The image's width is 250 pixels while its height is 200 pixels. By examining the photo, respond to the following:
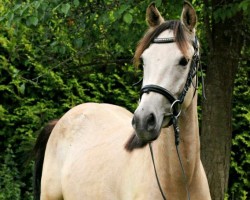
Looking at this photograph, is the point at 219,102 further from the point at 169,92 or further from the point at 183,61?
the point at 169,92

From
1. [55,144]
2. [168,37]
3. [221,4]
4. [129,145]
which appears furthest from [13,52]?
[168,37]

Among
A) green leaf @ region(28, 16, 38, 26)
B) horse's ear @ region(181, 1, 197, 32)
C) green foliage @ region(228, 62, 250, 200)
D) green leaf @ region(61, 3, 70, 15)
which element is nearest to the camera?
horse's ear @ region(181, 1, 197, 32)

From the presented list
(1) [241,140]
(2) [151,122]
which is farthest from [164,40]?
(1) [241,140]

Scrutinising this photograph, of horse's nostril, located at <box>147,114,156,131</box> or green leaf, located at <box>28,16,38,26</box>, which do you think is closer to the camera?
horse's nostril, located at <box>147,114,156,131</box>

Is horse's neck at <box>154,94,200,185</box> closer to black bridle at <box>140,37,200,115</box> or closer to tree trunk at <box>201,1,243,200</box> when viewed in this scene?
black bridle at <box>140,37,200,115</box>

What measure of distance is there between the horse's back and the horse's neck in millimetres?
465

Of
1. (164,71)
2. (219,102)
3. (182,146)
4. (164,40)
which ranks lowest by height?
(219,102)

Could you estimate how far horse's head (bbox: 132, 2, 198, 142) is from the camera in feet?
11.1

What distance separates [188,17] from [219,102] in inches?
106

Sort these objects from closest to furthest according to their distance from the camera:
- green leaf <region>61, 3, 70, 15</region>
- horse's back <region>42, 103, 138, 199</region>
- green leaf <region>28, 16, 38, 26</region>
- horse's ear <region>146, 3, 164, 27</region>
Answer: horse's ear <region>146, 3, 164, 27</region> → horse's back <region>42, 103, 138, 199</region> → green leaf <region>61, 3, 70, 15</region> → green leaf <region>28, 16, 38, 26</region>

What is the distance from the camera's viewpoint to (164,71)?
354 centimetres

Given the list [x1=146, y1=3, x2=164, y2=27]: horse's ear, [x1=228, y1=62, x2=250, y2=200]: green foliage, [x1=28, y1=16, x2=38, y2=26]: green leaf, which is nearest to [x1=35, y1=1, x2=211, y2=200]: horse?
[x1=146, y1=3, x2=164, y2=27]: horse's ear

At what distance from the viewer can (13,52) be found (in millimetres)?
7332

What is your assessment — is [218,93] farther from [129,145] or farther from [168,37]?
[168,37]
